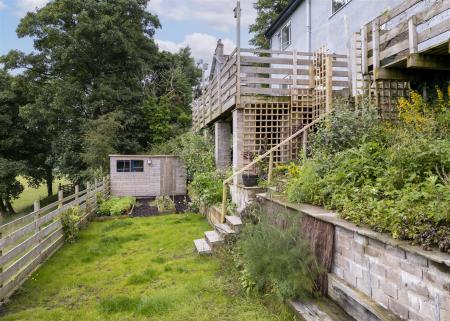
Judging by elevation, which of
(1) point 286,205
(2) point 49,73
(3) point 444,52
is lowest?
(1) point 286,205

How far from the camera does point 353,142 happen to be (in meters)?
5.94

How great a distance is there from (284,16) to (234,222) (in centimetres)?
1187

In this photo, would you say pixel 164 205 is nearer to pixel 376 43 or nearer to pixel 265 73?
pixel 265 73

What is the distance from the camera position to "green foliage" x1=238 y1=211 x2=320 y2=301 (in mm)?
3545

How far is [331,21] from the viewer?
11.3m

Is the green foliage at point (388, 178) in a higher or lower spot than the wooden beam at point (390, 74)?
lower

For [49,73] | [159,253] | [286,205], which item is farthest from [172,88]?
[286,205]

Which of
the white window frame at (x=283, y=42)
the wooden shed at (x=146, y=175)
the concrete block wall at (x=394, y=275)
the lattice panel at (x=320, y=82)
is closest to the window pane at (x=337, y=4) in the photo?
the white window frame at (x=283, y=42)

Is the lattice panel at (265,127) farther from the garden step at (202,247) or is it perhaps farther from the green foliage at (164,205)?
the green foliage at (164,205)

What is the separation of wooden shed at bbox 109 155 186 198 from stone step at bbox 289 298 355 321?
1134 centimetres

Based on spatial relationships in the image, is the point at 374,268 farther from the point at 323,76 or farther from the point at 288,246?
the point at 323,76

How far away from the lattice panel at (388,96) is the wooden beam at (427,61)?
135 centimetres

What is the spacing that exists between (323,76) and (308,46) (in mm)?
5563

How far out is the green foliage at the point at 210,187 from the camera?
8688 millimetres
